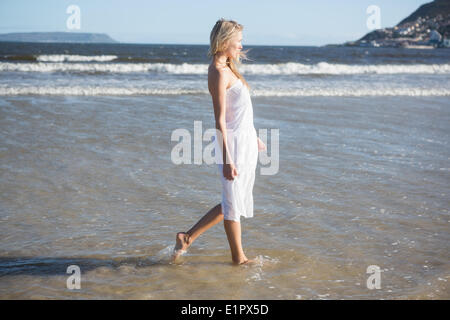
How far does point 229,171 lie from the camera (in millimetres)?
3184

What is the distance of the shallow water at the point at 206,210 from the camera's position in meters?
3.22

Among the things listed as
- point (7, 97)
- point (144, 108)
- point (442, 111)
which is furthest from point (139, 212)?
point (442, 111)

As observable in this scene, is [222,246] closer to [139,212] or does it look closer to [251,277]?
[251,277]

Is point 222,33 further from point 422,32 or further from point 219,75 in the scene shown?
point 422,32

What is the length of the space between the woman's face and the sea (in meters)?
1.65

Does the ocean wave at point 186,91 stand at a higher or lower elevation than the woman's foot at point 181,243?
higher

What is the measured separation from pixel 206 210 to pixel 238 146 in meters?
1.60

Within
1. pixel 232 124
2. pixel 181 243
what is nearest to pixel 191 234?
pixel 181 243

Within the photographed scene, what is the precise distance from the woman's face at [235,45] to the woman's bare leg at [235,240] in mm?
1263

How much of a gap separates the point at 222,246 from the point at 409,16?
185 m

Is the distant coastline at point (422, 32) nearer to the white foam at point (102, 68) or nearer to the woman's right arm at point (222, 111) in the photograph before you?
the white foam at point (102, 68)

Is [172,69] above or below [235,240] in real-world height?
above

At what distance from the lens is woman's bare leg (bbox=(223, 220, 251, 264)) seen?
11.1 ft

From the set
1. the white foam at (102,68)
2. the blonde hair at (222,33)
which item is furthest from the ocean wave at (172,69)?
the blonde hair at (222,33)
